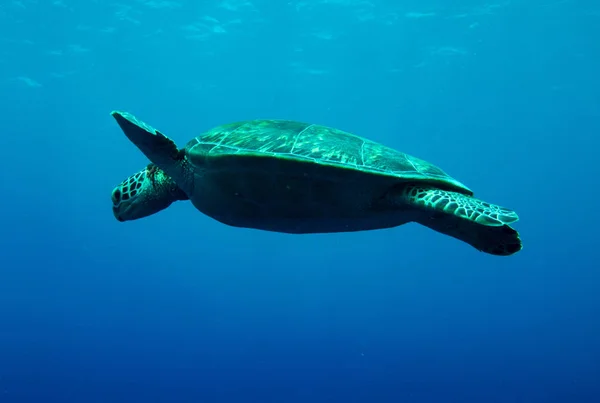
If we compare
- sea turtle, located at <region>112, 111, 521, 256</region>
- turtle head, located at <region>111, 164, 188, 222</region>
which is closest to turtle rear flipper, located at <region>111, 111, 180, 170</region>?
sea turtle, located at <region>112, 111, 521, 256</region>

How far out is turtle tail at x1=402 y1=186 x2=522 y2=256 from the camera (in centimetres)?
327

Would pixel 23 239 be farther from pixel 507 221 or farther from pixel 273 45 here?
pixel 507 221

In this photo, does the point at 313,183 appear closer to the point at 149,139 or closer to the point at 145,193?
the point at 149,139

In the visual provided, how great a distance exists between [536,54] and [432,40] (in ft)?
24.3

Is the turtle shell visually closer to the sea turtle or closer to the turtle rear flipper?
the sea turtle

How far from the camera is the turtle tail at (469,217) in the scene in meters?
3.27

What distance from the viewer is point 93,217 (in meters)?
55.6

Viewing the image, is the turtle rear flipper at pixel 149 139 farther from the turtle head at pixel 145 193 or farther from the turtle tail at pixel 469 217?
the turtle tail at pixel 469 217

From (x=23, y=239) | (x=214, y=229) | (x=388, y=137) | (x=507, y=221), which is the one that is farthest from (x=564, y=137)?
(x=23, y=239)

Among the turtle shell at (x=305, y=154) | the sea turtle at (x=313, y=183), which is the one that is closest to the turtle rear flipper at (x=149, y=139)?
the sea turtle at (x=313, y=183)

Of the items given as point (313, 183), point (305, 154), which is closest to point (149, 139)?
point (305, 154)

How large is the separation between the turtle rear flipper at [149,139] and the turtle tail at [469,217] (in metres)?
2.49

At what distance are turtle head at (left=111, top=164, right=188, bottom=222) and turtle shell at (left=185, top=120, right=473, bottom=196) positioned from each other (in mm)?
903

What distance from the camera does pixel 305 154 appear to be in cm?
387
